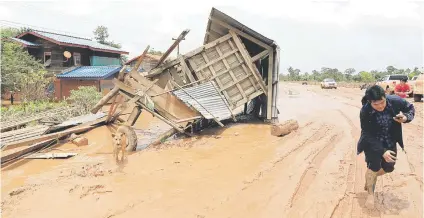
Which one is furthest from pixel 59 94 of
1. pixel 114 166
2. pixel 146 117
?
pixel 114 166

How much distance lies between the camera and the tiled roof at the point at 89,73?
22009 mm

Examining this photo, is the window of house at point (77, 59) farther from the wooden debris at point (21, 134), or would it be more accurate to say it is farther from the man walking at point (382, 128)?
the man walking at point (382, 128)

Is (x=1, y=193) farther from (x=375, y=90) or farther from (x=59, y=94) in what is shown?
(x=59, y=94)

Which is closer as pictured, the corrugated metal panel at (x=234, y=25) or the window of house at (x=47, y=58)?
the corrugated metal panel at (x=234, y=25)

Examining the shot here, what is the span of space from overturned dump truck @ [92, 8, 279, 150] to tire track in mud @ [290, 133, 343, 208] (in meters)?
3.20

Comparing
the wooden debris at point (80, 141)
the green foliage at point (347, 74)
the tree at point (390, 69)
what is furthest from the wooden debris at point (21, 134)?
the tree at point (390, 69)

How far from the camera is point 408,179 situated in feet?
17.4

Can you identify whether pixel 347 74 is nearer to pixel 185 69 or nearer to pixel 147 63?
pixel 147 63

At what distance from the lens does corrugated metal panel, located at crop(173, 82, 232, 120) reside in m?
9.63

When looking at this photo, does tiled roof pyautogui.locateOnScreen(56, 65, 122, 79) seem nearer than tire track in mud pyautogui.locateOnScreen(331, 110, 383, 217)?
No

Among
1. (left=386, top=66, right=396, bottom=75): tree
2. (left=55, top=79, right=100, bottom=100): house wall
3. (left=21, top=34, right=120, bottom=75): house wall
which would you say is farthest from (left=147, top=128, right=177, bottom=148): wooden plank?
(left=386, top=66, right=396, bottom=75): tree

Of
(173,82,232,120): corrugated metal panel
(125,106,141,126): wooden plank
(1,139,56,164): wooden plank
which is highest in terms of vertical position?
(173,82,232,120): corrugated metal panel

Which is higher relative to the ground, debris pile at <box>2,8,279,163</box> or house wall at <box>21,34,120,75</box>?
house wall at <box>21,34,120,75</box>

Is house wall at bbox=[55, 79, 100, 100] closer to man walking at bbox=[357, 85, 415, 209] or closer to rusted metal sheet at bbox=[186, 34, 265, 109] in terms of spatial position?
rusted metal sheet at bbox=[186, 34, 265, 109]
